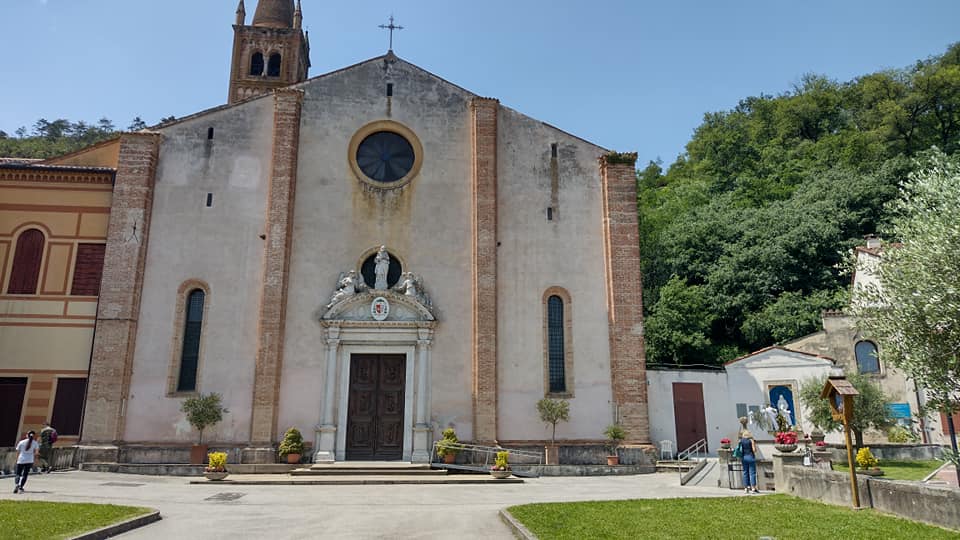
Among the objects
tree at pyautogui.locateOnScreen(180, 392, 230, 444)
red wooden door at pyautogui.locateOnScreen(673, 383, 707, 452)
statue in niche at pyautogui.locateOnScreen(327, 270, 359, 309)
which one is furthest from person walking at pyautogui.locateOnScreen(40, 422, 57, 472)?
red wooden door at pyautogui.locateOnScreen(673, 383, 707, 452)

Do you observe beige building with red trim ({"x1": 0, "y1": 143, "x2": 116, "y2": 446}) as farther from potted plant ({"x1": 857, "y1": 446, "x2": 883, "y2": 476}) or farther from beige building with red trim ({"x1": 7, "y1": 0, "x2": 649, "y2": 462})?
potted plant ({"x1": 857, "y1": 446, "x2": 883, "y2": 476})

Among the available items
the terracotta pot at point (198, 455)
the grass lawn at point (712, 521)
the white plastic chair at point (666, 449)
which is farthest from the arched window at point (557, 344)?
the terracotta pot at point (198, 455)

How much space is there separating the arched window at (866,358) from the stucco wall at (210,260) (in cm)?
2366

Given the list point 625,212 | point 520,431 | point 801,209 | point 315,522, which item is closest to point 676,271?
point 801,209

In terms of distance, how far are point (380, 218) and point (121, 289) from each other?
8000mm

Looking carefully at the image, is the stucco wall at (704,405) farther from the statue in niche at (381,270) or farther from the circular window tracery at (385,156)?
the circular window tracery at (385,156)

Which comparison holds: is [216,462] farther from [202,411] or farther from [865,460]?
[865,460]

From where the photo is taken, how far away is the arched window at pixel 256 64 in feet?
134

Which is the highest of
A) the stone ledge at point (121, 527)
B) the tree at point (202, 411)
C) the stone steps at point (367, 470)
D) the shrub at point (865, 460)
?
the tree at point (202, 411)

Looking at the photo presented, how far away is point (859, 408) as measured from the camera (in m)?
20.7

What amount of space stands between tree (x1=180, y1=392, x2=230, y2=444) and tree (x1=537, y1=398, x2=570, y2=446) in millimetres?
9464

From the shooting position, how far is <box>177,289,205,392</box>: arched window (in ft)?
62.4

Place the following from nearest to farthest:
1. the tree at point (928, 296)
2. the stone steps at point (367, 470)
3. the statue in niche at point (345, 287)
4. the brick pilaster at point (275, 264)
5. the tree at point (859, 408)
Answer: the tree at point (928, 296) < the stone steps at point (367, 470) < the brick pilaster at point (275, 264) < the statue in niche at point (345, 287) < the tree at point (859, 408)

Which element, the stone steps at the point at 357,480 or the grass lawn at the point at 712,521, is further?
the stone steps at the point at 357,480
